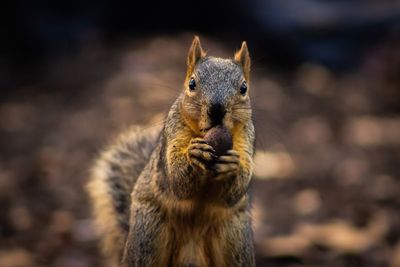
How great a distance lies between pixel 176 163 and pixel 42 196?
1967 mm

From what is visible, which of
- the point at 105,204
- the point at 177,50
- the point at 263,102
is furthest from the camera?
the point at 177,50

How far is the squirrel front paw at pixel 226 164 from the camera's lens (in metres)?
2.52

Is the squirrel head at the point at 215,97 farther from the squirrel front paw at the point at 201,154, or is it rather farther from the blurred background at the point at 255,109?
the blurred background at the point at 255,109

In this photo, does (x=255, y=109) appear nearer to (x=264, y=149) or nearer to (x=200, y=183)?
(x=200, y=183)

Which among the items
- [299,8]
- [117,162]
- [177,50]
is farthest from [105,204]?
[299,8]

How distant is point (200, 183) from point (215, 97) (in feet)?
1.09

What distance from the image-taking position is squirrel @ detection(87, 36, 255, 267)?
258cm

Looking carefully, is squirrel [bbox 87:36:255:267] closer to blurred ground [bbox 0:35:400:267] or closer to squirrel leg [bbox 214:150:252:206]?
squirrel leg [bbox 214:150:252:206]

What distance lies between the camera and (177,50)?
7066mm

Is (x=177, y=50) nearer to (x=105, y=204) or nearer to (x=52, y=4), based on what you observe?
(x=52, y=4)

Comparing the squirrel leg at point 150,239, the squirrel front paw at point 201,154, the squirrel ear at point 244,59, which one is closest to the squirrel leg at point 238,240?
the squirrel leg at point 150,239

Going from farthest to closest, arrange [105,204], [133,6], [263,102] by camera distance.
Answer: [133,6] → [263,102] → [105,204]

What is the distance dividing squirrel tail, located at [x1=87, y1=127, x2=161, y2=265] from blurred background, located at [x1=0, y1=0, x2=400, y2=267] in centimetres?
25

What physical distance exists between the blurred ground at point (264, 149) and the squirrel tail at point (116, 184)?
27 centimetres
